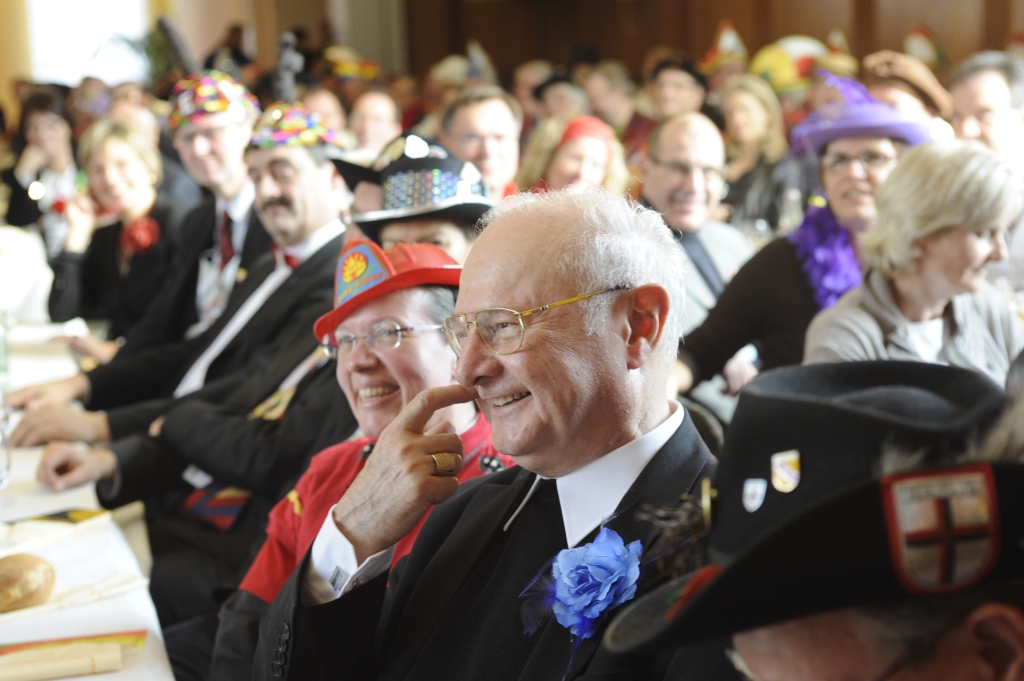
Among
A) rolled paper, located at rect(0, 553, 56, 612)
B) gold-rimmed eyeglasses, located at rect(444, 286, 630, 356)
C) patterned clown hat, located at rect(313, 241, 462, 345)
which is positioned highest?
gold-rimmed eyeglasses, located at rect(444, 286, 630, 356)

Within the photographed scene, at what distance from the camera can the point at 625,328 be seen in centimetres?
143

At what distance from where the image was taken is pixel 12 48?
15.5 metres

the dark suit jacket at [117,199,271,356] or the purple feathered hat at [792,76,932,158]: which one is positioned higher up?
the purple feathered hat at [792,76,932,158]

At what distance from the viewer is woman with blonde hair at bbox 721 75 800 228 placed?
223 inches

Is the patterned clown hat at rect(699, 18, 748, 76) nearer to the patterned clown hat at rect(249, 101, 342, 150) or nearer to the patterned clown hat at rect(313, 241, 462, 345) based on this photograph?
the patterned clown hat at rect(249, 101, 342, 150)

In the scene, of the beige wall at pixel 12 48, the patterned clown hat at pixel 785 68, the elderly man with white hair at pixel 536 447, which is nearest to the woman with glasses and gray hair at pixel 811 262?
→ the elderly man with white hair at pixel 536 447

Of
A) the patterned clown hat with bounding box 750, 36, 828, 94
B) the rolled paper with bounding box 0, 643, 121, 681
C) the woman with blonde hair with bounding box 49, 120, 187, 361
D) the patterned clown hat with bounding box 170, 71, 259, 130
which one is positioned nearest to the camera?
the rolled paper with bounding box 0, 643, 121, 681

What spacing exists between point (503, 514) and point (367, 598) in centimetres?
26

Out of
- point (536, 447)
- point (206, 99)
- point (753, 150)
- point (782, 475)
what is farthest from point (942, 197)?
point (753, 150)

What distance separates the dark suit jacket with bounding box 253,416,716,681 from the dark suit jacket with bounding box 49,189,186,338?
3.96 m

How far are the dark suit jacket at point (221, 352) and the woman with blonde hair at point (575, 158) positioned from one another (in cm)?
126

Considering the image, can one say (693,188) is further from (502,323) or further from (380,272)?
(502,323)

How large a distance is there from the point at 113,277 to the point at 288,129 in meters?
2.31

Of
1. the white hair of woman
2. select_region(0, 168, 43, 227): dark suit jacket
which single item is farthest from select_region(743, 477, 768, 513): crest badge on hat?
select_region(0, 168, 43, 227): dark suit jacket
